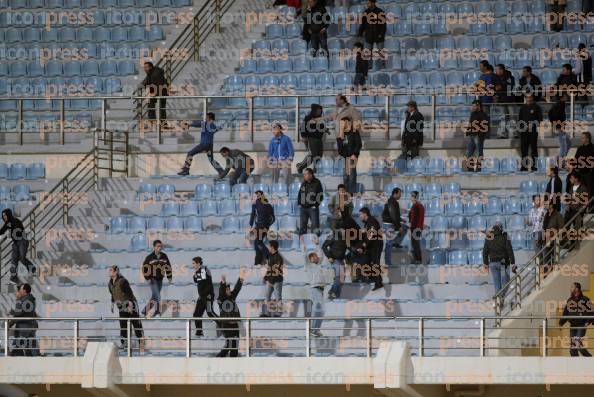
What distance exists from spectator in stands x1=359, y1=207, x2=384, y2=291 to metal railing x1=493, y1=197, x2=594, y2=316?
1714mm

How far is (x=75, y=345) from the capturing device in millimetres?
23953

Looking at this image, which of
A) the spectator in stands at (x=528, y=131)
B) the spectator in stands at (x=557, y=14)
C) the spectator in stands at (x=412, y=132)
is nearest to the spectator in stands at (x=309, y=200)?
the spectator in stands at (x=412, y=132)

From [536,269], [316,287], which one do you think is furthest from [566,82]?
[316,287]

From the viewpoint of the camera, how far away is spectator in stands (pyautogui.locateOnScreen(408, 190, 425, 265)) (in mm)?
26734

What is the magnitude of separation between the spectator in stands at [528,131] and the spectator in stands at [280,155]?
339 centimetres

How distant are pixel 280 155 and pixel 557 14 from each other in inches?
225

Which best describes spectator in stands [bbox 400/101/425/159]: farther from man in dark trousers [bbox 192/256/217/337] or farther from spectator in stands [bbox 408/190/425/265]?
man in dark trousers [bbox 192/256/217/337]

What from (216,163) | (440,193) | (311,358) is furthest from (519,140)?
(311,358)

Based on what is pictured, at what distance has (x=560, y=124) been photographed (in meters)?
Result: 29.1

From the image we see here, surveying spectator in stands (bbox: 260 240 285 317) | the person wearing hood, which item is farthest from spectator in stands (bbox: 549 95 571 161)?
the person wearing hood

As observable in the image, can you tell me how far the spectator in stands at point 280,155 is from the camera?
28.7 m

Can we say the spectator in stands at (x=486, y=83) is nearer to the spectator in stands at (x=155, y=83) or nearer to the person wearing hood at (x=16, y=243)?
the spectator in stands at (x=155, y=83)

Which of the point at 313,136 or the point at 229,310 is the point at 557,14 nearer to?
the point at 313,136

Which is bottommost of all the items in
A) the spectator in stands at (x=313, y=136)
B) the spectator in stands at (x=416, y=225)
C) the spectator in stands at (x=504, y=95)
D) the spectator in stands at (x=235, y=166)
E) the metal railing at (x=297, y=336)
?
the metal railing at (x=297, y=336)
